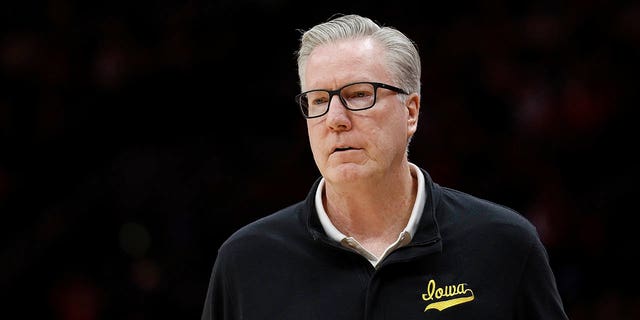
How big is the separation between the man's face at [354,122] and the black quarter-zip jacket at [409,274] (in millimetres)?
216

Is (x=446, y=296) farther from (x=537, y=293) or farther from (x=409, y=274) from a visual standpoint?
(x=537, y=293)

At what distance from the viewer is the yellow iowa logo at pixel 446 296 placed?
2832 mm

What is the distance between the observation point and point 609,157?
6570 mm

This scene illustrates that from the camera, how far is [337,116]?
288 cm

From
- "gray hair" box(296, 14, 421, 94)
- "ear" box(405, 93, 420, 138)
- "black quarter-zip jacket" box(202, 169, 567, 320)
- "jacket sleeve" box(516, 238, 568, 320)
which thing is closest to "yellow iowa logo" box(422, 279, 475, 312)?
"black quarter-zip jacket" box(202, 169, 567, 320)

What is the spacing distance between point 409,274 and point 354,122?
0.45 metres

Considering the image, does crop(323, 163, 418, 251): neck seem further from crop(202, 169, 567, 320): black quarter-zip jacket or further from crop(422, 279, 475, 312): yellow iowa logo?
crop(422, 279, 475, 312): yellow iowa logo

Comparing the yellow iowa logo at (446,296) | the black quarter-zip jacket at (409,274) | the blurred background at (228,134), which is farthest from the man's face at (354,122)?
the blurred background at (228,134)

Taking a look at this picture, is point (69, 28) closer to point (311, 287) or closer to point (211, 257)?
point (211, 257)

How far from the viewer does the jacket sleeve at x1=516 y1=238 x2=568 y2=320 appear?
289cm

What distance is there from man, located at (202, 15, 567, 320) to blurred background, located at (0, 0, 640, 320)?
3047 millimetres

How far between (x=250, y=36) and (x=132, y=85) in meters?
0.99

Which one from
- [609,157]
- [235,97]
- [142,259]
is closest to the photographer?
[142,259]

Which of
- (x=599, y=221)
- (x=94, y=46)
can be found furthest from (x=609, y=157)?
(x=94, y=46)
